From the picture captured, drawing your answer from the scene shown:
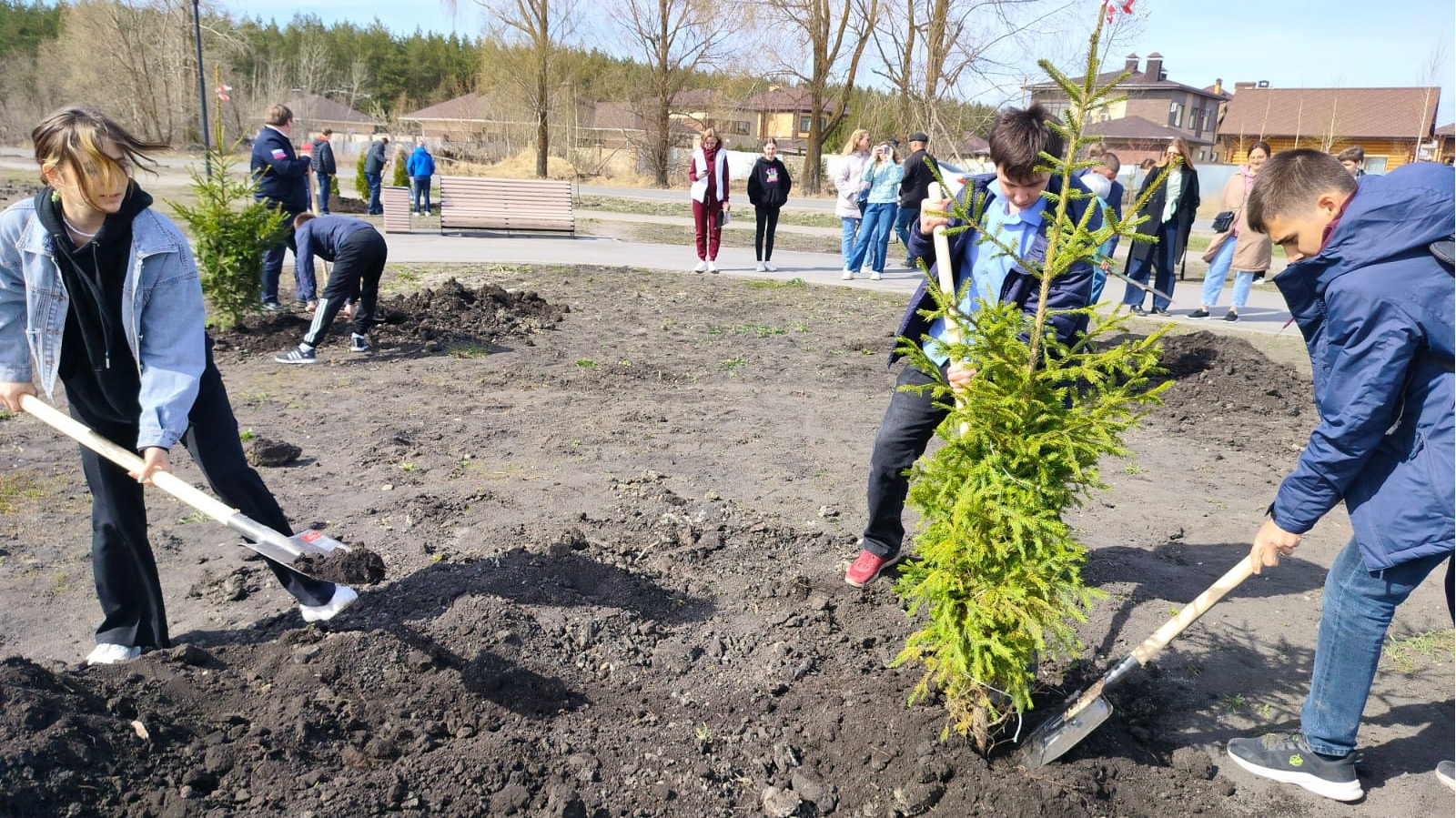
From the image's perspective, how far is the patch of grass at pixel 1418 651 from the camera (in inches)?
142

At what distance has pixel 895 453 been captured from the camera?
3.67 metres

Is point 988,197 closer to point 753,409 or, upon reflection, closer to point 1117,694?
point 1117,694

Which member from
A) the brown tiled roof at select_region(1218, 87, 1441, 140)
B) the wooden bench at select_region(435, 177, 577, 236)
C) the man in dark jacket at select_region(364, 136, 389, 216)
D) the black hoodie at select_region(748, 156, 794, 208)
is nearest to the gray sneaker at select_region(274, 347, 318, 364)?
the black hoodie at select_region(748, 156, 794, 208)

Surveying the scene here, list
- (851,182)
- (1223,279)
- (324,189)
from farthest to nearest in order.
Answer: (324,189) < (851,182) < (1223,279)

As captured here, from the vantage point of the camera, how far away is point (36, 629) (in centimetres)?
359

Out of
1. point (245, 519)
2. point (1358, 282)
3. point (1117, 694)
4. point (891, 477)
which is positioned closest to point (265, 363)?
point (245, 519)

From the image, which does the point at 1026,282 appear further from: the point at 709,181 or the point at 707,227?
the point at 707,227

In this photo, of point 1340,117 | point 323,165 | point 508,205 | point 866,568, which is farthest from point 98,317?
point 1340,117

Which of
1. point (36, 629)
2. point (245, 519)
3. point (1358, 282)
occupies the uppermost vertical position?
point (1358, 282)

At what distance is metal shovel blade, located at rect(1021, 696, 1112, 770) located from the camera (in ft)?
9.15

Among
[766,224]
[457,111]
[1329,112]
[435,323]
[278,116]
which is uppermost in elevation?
[457,111]

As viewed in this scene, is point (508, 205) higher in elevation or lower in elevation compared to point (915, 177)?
lower

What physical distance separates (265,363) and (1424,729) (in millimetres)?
7855

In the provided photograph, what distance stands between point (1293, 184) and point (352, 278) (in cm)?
685
